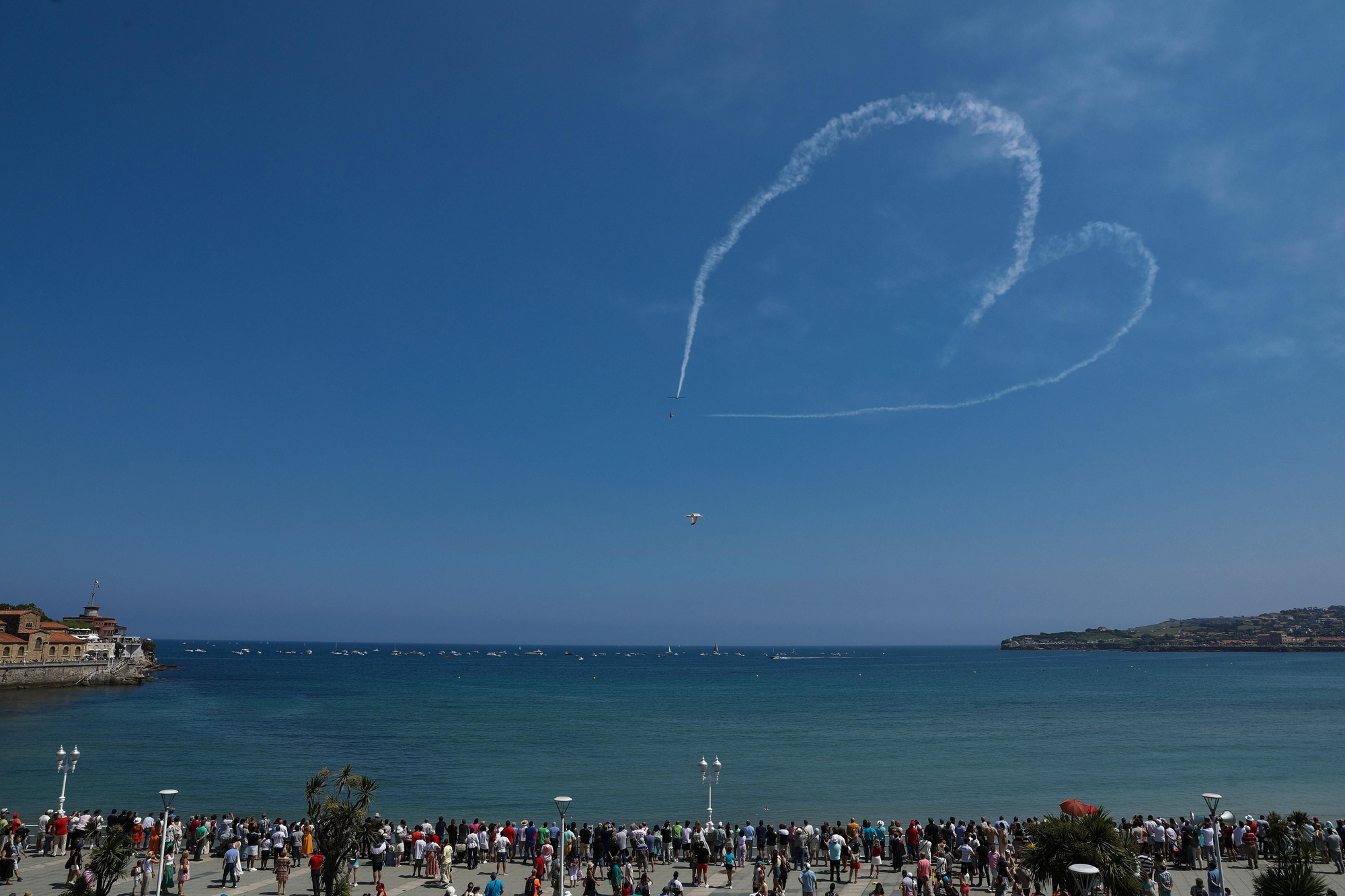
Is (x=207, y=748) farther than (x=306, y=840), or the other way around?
(x=207, y=748)

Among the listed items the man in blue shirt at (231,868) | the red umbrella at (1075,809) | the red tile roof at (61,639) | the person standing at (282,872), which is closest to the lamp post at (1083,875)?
the red umbrella at (1075,809)

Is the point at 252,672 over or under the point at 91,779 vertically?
under

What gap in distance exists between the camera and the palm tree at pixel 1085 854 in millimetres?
15250

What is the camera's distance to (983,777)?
41.5 m

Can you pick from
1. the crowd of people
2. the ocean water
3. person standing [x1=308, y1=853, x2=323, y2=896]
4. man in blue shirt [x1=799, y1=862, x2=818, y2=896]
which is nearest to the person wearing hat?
the crowd of people

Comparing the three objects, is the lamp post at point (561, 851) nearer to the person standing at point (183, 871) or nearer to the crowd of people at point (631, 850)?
the crowd of people at point (631, 850)

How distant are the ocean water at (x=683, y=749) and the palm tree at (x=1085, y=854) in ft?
59.7

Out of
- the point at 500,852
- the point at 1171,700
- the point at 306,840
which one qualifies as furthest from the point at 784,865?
the point at 1171,700

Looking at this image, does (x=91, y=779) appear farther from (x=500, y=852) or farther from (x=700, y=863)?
(x=700, y=863)

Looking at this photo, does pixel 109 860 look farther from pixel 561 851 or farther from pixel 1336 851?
pixel 1336 851

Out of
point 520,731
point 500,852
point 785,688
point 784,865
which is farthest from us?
point 785,688

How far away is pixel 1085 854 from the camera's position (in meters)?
15.2

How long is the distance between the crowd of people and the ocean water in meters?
9.67

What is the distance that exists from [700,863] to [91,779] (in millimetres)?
35173
